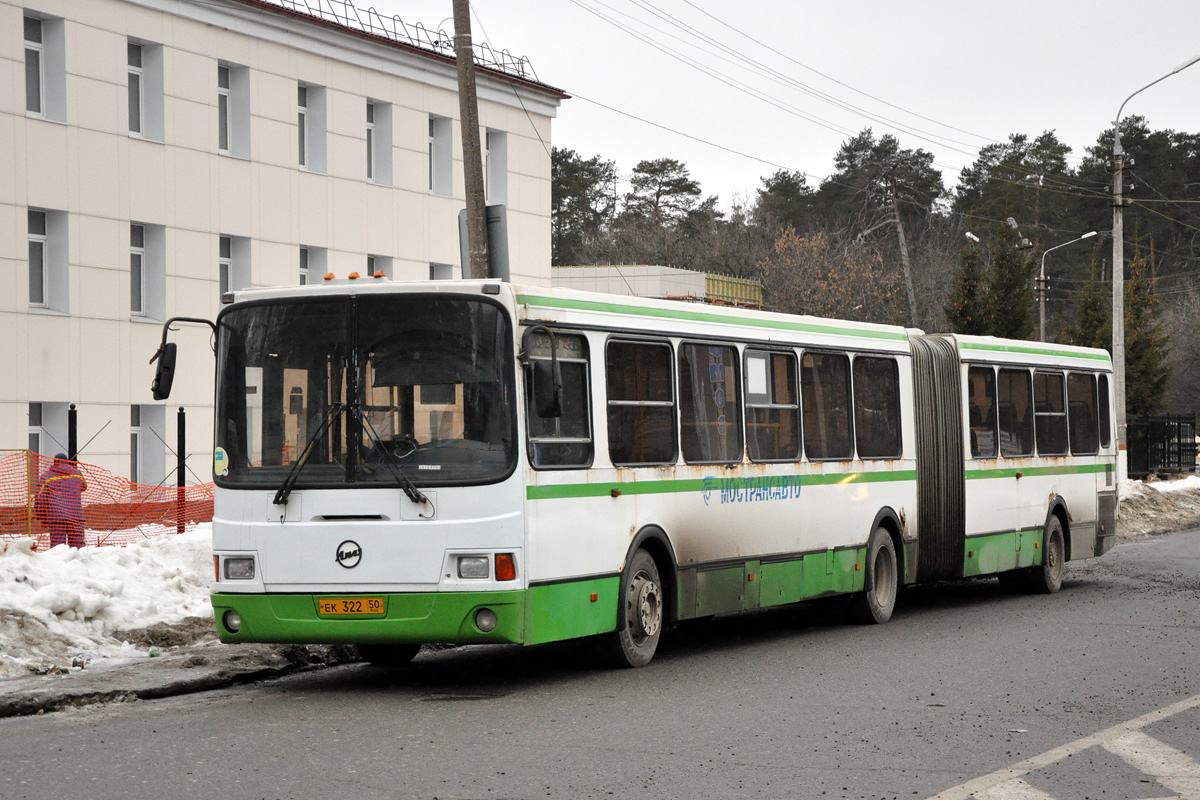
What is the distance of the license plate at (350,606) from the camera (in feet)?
35.0

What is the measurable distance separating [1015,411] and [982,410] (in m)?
0.87

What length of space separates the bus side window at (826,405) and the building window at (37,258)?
1749cm

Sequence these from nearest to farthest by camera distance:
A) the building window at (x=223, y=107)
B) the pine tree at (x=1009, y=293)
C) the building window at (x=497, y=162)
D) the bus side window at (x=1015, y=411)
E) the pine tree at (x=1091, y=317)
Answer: the bus side window at (x=1015, y=411)
the building window at (x=223, y=107)
the building window at (x=497, y=162)
the pine tree at (x=1009, y=293)
the pine tree at (x=1091, y=317)

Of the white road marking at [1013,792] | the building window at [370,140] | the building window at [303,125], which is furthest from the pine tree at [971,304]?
the white road marking at [1013,792]

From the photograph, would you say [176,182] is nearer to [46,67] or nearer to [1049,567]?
[46,67]

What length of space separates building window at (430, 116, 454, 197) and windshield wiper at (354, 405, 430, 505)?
26.5 meters

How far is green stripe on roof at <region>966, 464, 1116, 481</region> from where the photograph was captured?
58.6ft

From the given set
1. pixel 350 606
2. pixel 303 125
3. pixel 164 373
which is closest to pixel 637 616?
pixel 350 606

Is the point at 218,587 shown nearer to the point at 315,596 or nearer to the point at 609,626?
the point at 315,596

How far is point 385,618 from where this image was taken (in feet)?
35.0

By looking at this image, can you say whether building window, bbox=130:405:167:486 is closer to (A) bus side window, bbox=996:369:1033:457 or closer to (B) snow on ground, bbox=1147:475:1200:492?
(A) bus side window, bbox=996:369:1033:457

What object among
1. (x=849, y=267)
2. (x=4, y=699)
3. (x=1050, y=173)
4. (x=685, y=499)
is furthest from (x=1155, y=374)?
(x=4, y=699)

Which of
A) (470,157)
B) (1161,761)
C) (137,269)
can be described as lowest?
(1161,761)

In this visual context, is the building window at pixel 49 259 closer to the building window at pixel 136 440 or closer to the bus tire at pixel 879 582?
the building window at pixel 136 440
